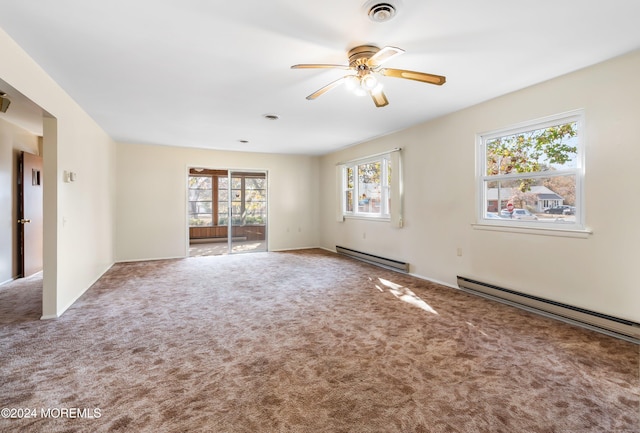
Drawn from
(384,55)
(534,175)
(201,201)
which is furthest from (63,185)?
(201,201)

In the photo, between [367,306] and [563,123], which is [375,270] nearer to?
[367,306]

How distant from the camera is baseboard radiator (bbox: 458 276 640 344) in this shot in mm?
2683

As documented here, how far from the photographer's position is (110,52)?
2.55 m

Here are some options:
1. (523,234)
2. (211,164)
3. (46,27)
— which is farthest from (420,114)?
(211,164)

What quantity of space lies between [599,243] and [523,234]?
699 mm

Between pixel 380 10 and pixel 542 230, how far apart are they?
2.81 m

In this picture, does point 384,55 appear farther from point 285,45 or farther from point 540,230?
point 540,230

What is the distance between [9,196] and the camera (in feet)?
14.9

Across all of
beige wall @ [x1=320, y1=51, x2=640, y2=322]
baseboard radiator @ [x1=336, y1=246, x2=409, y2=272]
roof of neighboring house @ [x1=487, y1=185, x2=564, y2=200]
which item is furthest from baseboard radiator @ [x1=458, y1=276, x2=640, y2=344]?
baseboard radiator @ [x1=336, y1=246, x2=409, y2=272]

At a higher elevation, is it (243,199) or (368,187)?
(368,187)

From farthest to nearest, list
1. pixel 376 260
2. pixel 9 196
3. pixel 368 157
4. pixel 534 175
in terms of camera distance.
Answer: pixel 368 157
pixel 376 260
pixel 9 196
pixel 534 175

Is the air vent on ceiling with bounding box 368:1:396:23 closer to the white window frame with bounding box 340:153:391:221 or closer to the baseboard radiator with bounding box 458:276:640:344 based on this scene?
the baseboard radiator with bounding box 458:276:640:344

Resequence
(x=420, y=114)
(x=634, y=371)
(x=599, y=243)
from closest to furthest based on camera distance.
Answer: (x=634, y=371) → (x=599, y=243) → (x=420, y=114)

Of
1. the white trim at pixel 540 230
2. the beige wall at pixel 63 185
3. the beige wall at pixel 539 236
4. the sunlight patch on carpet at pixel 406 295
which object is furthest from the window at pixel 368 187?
the beige wall at pixel 63 185
